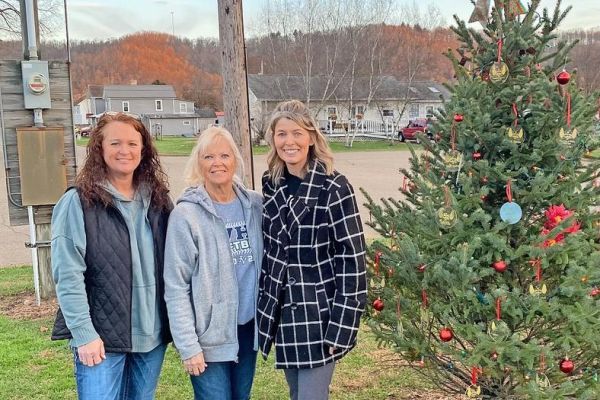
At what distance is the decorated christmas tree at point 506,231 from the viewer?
9.20 feet

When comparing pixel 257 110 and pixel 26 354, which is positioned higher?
pixel 257 110

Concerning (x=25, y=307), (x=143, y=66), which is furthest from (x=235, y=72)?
(x=143, y=66)

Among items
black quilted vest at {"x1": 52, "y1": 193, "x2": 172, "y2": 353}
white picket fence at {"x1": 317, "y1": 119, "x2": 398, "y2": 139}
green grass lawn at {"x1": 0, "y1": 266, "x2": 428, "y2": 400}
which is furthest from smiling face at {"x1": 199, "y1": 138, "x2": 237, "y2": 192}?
white picket fence at {"x1": 317, "y1": 119, "x2": 398, "y2": 139}

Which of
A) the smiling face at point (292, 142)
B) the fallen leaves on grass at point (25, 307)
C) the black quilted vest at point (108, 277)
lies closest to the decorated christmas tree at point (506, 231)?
the smiling face at point (292, 142)

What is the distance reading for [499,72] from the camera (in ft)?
10.2

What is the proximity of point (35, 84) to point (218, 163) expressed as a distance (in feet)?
14.0

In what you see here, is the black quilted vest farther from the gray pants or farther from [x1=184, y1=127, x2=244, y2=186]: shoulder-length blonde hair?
the gray pants

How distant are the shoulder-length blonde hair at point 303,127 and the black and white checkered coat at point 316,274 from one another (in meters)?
0.07

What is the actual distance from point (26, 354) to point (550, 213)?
176 inches

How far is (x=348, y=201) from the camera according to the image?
108 inches

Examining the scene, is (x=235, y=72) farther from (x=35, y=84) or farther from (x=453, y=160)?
(x=453, y=160)

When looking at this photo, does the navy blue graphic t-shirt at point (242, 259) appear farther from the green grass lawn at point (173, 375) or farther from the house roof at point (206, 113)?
the house roof at point (206, 113)

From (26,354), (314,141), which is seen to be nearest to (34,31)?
(26,354)

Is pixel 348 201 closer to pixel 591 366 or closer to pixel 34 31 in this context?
pixel 591 366
